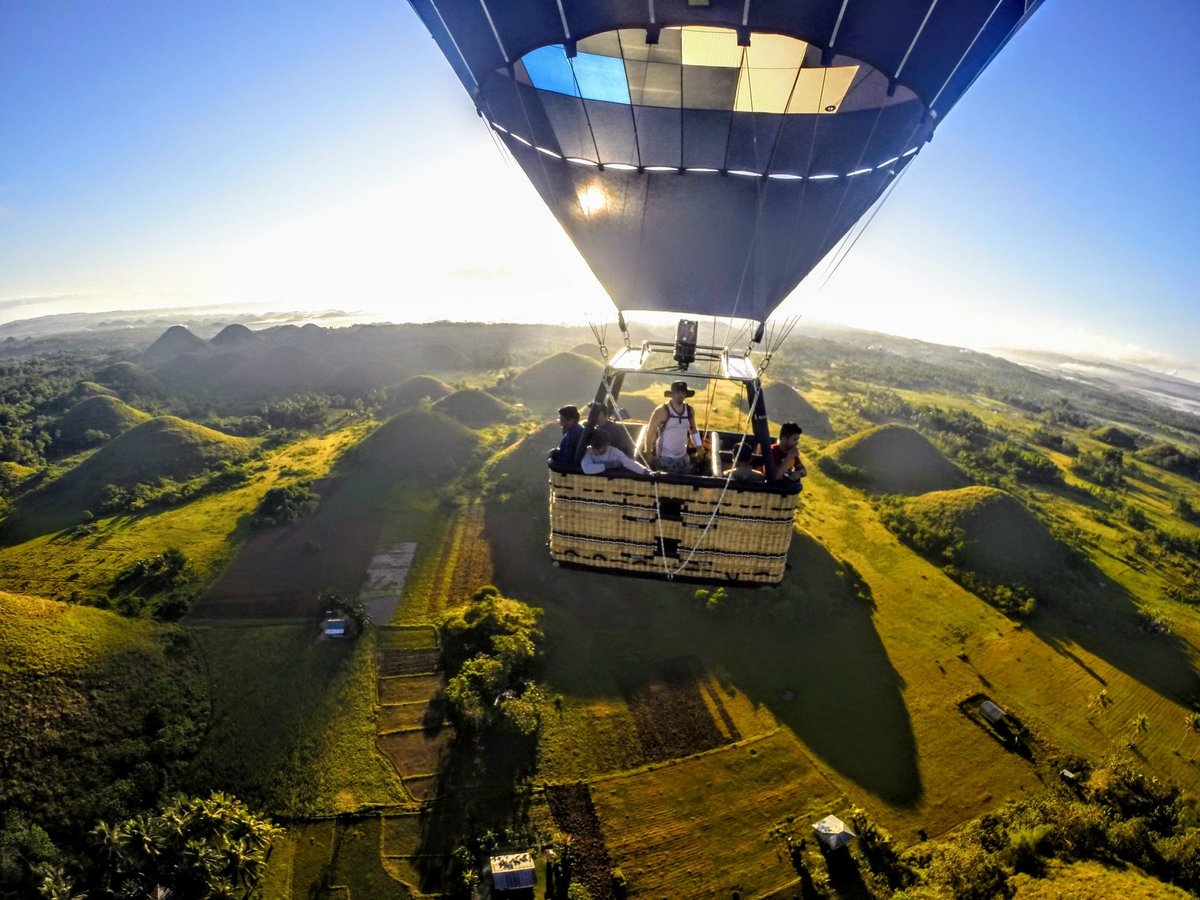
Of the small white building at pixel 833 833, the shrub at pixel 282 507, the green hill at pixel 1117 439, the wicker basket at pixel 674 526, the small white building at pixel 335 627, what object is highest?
the wicker basket at pixel 674 526

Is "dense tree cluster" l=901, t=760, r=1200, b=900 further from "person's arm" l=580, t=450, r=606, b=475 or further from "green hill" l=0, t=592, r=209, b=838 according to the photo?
"green hill" l=0, t=592, r=209, b=838

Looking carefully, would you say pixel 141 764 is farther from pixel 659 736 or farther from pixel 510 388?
pixel 510 388

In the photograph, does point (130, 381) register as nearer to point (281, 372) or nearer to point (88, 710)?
point (281, 372)

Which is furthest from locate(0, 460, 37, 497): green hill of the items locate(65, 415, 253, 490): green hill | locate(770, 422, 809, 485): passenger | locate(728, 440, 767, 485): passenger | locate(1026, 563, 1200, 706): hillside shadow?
locate(1026, 563, 1200, 706): hillside shadow

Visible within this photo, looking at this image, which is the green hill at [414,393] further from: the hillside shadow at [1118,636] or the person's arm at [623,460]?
the person's arm at [623,460]

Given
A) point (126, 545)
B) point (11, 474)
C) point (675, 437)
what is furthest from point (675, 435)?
point (11, 474)

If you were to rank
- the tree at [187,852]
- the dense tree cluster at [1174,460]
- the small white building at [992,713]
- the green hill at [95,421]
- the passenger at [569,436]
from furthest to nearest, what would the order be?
the dense tree cluster at [1174,460]
the green hill at [95,421]
the small white building at [992,713]
the tree at [187,852]
the passenger at [569,436]

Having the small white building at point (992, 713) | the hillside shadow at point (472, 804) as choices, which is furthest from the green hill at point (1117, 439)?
the hillside shadow at point (472, 804)
